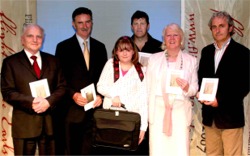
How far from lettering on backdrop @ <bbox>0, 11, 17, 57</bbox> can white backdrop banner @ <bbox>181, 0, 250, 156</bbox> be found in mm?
2095

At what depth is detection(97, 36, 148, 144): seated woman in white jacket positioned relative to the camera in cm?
359

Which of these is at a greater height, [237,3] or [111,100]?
[237,3]

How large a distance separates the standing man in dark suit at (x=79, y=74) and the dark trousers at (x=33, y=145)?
1.34 feet

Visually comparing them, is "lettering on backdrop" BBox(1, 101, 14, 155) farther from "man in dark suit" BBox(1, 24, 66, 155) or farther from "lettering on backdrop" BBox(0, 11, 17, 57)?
"man in dark suit" BBox(1, 24, 66, 155)

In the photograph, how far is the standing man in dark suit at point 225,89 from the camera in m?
3.56

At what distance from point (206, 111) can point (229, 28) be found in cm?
87

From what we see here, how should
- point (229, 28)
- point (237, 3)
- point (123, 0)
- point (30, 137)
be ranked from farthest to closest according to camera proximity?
point (123, 0) < point (237, 3) < point (229, 28) < point (30, 137)

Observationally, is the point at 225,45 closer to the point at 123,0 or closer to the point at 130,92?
the point at 130,92

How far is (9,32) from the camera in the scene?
4.52 meters

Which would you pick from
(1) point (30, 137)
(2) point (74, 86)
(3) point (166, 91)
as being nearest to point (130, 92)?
(3) point (166, 91)

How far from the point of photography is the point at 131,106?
3.60 meters

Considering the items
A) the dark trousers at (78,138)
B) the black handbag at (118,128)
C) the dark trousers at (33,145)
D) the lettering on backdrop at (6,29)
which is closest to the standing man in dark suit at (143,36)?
the black handbag at (118,128)

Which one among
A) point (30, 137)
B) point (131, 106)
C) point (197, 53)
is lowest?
point (30, 137)

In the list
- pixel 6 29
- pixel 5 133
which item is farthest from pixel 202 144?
pixel 6 29
